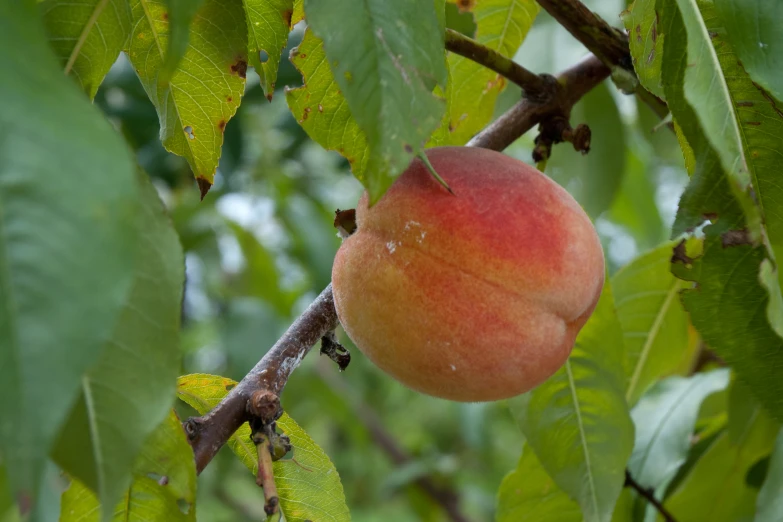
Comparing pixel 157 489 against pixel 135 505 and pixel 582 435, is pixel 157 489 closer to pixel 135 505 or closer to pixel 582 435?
pixel 135 505

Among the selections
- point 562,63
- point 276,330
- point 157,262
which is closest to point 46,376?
point 157,262

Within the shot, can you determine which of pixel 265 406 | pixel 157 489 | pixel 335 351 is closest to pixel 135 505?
pixel 157 489

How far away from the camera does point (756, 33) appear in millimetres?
737

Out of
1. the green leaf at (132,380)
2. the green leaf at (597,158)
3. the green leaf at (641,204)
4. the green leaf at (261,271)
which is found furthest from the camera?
the green leaf at (261,271)

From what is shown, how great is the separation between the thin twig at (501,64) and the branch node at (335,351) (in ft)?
1.17

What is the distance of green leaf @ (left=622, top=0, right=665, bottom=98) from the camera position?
794 mm

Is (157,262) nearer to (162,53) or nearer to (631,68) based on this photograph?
(162,53)

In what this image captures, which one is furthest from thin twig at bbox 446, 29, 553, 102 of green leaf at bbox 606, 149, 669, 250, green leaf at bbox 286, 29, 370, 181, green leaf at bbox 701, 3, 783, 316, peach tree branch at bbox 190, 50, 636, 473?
green leaf at bbox 606, 149, 669, 250

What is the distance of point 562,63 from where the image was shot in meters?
1.70

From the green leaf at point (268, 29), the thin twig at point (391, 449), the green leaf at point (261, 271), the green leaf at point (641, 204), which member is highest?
the green leaf at point (268, 29)

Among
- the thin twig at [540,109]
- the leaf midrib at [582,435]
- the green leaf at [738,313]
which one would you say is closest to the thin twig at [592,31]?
the thin twig at [540,109]

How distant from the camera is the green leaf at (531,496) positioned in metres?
1.21

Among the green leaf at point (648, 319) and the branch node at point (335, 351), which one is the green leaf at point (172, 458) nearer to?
the branch node at point (335, 351)

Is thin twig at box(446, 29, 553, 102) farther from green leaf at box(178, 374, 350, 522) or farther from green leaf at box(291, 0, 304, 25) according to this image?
green leaf at box(178, 374, 350, 522)
